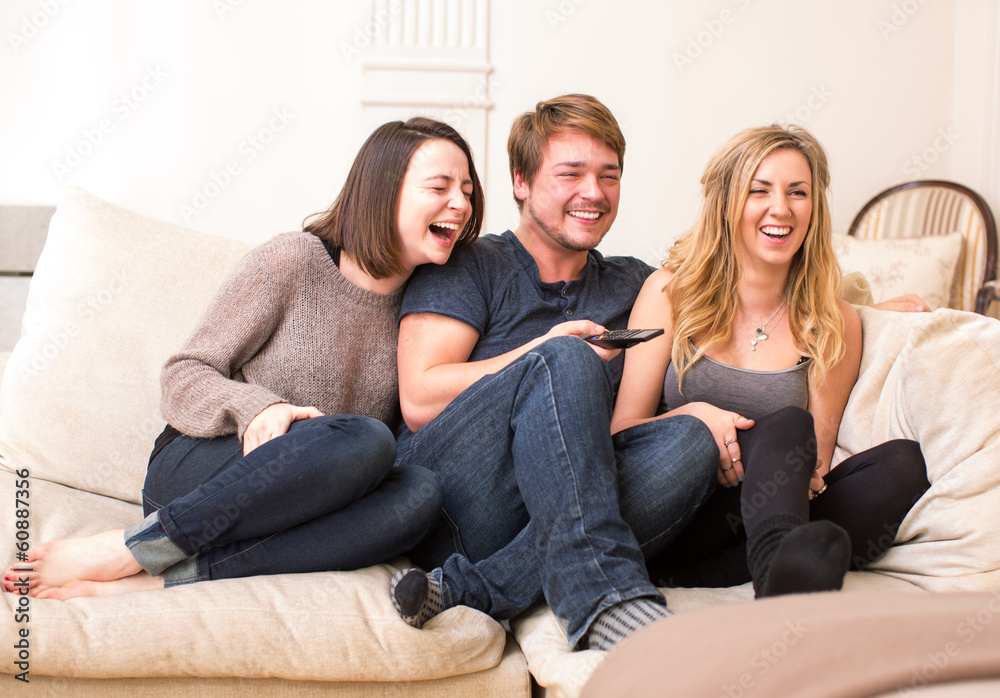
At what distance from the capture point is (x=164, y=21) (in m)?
2.22

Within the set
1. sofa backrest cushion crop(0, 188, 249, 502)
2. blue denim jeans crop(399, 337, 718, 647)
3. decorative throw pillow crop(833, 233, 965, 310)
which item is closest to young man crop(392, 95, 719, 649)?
blue denim jeans crop(399, 337, 718, 647)

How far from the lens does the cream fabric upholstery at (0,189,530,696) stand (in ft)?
3.02

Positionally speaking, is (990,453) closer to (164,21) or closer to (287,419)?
(287,419)

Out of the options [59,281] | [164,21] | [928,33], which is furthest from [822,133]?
[59,281]

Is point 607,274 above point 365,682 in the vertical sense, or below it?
above

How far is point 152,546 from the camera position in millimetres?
1031

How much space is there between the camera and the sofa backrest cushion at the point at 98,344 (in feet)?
4.39

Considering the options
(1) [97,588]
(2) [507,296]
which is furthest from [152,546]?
(2) [507,296]

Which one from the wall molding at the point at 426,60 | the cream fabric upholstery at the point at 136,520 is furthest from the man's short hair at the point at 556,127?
the wall molding at the point at 426,60

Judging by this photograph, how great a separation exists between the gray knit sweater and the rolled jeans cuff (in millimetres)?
190

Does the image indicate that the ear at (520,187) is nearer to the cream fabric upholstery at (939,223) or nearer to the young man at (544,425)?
the young man at (544,425)

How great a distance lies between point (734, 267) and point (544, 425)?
1.94 ft

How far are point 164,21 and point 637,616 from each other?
2.14 m

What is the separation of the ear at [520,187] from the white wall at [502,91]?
0.80 meters
